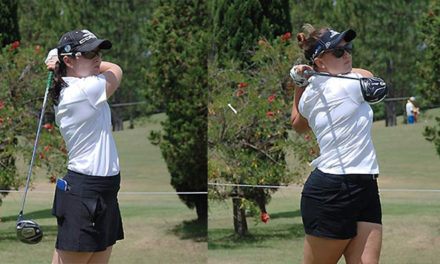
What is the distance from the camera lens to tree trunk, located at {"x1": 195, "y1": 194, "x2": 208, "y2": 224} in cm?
720

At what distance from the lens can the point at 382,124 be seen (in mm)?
6668

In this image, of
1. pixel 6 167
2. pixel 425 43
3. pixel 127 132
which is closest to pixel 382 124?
pixel 425 43

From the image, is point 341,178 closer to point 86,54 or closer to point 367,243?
point 367,243

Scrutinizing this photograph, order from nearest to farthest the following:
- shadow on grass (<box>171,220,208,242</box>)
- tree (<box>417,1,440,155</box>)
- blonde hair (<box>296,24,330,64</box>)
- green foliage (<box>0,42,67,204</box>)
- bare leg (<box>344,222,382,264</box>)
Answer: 1. bare leg (<box>344,222,382,264</box>)
2. blonde hair (<box>296,24,330,64</box>)
3. tree (<box>417,1,440,155</box>)
4. green foliage (<box>0,42,67,204</box>)
5. shadow on grass (<box>171,220,208,242</box>)

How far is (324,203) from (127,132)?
4.30 meters

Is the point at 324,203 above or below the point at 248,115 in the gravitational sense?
above

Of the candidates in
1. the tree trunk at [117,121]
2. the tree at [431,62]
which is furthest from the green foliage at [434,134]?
the tree trunk at [117,121]

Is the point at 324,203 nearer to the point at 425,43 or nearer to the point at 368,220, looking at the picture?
the point at 368,220

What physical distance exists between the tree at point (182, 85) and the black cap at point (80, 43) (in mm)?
3833

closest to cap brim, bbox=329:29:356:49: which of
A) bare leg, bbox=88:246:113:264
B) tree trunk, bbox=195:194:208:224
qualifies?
bare leg, bbox=88:246:113:264

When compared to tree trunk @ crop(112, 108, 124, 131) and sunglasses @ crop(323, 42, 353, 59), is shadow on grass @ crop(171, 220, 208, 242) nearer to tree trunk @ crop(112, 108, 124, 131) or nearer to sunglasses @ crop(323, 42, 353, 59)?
tree trunk @ crop(112, 108, 124, 131)

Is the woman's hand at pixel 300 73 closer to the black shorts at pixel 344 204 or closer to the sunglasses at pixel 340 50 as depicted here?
the sunglasses at pixel 340 50

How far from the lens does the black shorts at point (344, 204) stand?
2.88 m

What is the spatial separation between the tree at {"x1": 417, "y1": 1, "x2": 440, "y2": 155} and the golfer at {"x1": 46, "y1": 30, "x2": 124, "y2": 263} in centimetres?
403
